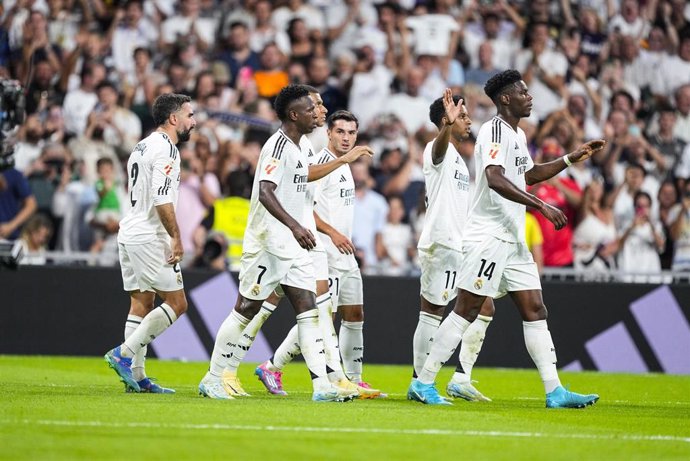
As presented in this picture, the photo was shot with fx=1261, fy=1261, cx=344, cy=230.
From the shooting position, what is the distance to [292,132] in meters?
11.2

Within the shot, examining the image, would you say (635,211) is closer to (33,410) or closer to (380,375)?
(380,375)

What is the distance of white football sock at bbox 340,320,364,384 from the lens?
41.6 ft

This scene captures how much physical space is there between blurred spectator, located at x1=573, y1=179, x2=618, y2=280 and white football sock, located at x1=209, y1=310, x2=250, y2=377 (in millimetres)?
8834

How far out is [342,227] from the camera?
12695mm

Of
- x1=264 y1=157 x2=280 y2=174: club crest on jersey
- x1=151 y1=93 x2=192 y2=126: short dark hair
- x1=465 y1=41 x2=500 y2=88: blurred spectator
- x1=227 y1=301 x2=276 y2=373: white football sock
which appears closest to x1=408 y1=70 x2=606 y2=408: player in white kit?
x1=227 y1=301 x2=276 y2=373: white football sock

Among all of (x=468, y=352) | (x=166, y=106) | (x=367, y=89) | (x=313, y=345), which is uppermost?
(x=367, y=89)

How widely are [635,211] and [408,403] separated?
9.13 m

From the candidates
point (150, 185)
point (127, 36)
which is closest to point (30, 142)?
point (127, 36)

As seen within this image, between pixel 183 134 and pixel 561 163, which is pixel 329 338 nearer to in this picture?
pixel 183 134

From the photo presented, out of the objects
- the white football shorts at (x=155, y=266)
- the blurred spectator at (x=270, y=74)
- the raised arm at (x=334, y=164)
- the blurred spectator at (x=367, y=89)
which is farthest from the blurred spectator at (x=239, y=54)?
the raised arm at (x=334, y=164)

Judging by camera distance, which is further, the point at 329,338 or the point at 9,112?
the point at 9,112

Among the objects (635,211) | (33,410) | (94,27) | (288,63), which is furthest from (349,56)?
(33,410)

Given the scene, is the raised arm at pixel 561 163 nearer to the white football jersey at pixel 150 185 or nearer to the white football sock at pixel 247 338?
the white football sock at pixel 247 338

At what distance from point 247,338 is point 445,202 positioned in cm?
236
